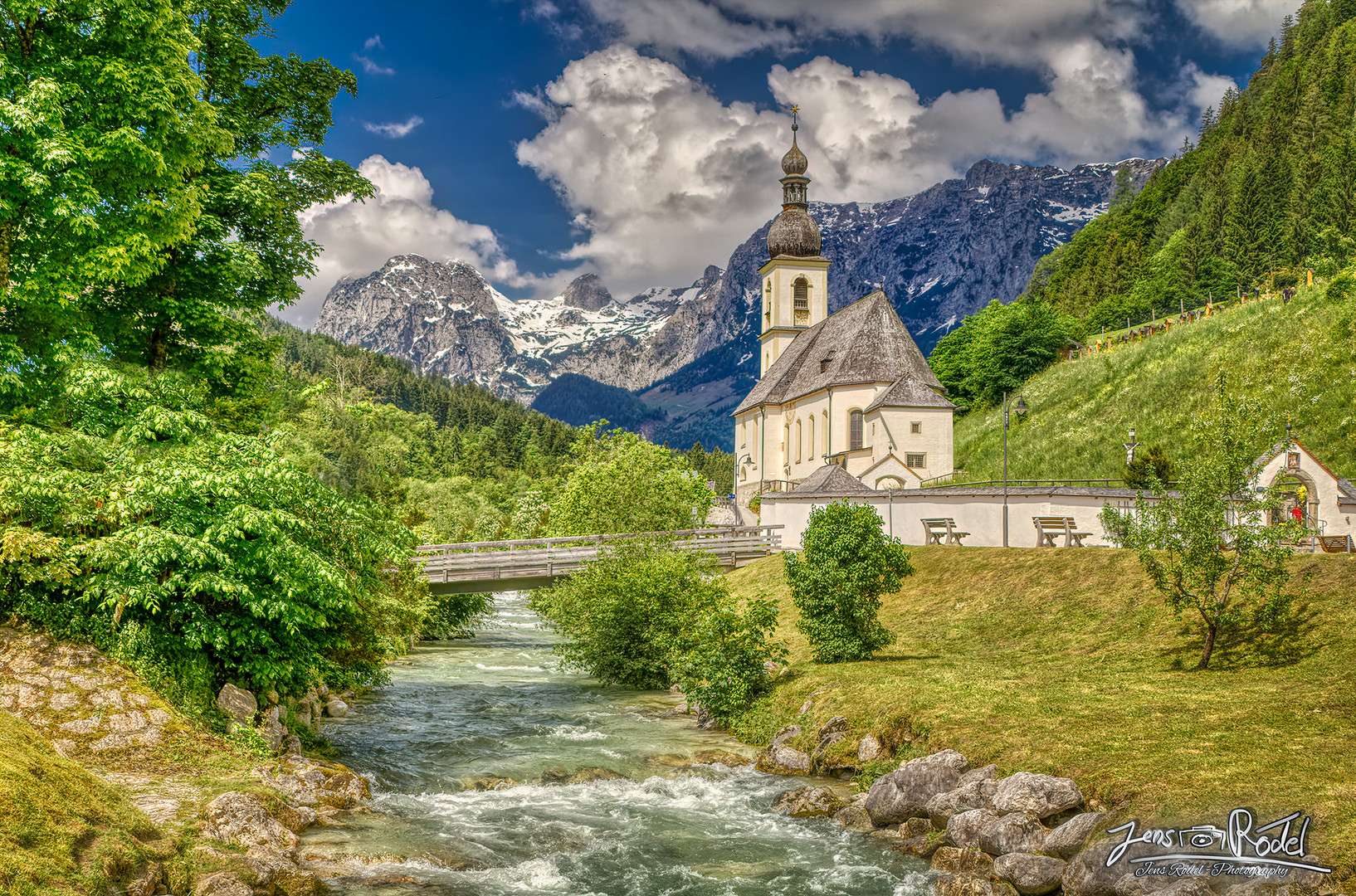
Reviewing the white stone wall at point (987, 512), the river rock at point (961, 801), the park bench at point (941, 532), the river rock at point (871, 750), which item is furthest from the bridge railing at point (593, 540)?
the river rock at point (961, 801)

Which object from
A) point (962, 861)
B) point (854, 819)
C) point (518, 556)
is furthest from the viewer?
point (518, 556)

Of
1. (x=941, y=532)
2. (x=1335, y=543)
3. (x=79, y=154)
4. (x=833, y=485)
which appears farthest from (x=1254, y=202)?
(x=79, y=154)

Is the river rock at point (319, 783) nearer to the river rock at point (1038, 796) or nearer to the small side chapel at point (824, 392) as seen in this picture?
the river rock at point (1038, 796)

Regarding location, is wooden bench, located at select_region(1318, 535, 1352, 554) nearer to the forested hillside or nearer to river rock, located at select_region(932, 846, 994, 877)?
river rock, located at select_region(932, 846, 994, 877)

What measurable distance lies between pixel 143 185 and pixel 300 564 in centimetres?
767

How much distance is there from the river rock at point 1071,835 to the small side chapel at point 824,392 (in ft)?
95.0

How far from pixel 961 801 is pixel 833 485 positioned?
1138 inches

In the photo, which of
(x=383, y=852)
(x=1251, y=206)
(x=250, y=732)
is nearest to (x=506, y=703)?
(x=250, y=732)

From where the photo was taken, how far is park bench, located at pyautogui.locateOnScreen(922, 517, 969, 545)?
31047 millimetres

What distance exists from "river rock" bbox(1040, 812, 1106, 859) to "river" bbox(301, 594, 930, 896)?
5.13ft

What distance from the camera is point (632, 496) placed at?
38.7m

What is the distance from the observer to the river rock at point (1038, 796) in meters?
11.7

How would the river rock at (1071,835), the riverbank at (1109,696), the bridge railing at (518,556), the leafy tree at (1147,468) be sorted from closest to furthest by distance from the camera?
the river rock at (1071,835) < the riverbank at (1109,696) < the bridge railing at (518,556) < the leafy tree at (1147,468)

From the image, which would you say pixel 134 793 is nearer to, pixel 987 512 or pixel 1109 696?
pixel 1109 696
